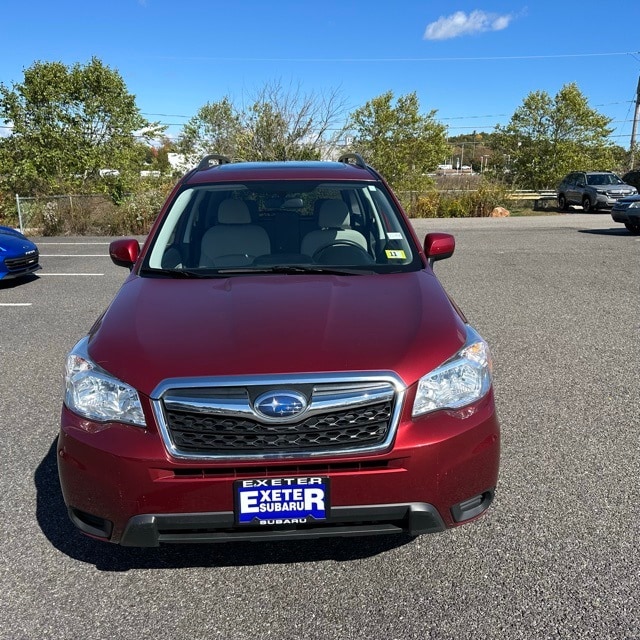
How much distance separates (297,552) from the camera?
9.19 feet

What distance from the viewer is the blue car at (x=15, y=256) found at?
892 cm

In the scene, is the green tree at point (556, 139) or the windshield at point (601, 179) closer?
the windshield at point (601, 179)

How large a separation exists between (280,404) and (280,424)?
0.24 feet

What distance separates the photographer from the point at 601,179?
2614cm

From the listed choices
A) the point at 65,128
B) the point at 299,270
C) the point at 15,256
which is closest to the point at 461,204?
the point at 65,128

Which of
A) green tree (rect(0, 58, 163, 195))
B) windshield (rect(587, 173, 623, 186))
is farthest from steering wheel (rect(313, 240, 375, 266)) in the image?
windshield (rect(587, 173, 623, 186))

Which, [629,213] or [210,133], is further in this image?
[210,133]

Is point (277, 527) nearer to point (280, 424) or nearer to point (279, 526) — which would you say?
point (279, 526)

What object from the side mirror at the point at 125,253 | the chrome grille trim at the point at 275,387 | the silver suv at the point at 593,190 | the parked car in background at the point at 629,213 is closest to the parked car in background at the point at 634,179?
the silver suv at the point at 593,190

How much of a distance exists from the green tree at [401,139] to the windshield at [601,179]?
7.43 meters

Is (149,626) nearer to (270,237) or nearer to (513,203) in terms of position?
(270,237)

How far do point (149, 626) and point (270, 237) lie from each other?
228 cm

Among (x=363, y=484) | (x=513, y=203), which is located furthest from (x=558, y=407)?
(x=513, y=203)

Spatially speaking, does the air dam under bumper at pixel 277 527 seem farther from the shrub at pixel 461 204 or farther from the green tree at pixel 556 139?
the green tree at pixel 556 139
